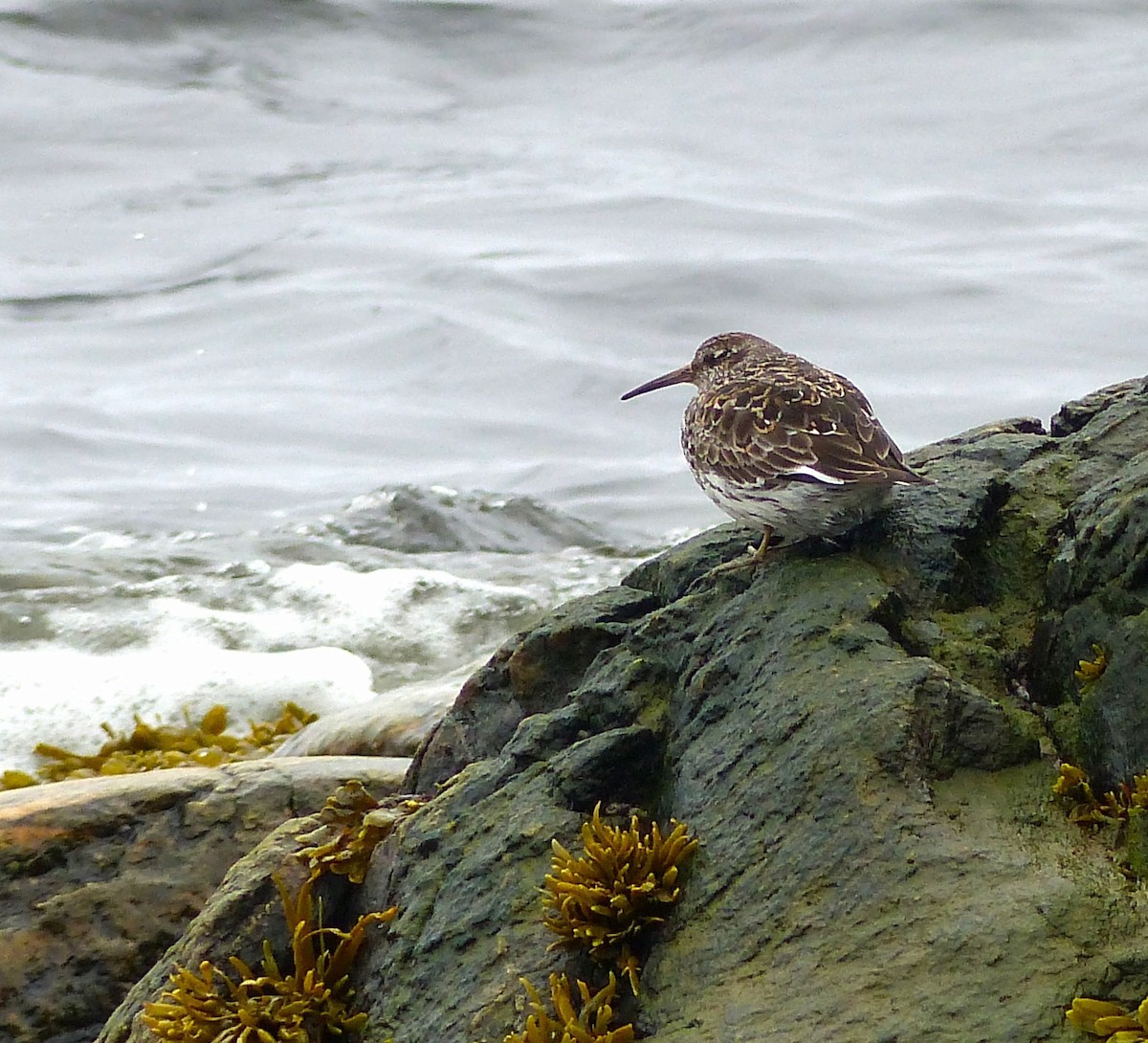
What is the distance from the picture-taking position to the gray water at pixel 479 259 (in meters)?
13.7

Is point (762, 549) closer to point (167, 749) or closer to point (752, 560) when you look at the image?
point (752, 560)

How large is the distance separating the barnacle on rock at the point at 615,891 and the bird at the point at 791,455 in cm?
127

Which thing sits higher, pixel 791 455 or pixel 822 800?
pixel 791 455

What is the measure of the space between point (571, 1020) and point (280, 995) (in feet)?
3.33

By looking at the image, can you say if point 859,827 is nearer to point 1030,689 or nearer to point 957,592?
point 1030,689

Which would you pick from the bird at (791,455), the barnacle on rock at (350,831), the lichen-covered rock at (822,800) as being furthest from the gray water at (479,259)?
the lichen-covered rock at (822,800)

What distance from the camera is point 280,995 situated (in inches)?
175

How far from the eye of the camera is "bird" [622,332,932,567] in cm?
507

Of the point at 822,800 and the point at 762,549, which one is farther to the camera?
the point at 762,549

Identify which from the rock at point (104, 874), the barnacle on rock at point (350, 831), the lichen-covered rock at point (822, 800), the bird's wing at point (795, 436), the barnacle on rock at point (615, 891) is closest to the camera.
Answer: the lichen-covered rock at point (822, 800)

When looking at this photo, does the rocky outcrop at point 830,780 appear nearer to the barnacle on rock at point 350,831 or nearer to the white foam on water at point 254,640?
the barnacle on rock at point 350,831

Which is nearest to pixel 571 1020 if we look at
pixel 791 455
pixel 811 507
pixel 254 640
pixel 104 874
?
pixel 811 507

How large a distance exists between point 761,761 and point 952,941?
80 centimetres

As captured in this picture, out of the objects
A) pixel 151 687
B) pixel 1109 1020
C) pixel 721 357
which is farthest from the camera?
pixel 151 687
